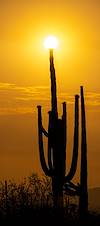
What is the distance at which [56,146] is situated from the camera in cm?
1741

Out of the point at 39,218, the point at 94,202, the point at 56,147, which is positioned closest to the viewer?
the point at 39,218

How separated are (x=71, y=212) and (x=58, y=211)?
0.74 metres

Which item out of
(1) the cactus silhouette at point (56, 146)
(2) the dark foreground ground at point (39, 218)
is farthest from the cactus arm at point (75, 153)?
(2) the dark foreground ground at point (39, 218)

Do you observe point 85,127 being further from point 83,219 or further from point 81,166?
point 83,219

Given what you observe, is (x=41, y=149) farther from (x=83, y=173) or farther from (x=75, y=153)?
(x=83, y=173)

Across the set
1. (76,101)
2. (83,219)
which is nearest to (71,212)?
(83,219)

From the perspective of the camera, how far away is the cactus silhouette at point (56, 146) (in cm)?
1739

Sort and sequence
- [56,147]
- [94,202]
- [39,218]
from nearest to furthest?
[39,218] → [56,147] → [94,202]

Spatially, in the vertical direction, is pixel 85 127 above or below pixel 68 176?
above

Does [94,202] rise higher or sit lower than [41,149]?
lower

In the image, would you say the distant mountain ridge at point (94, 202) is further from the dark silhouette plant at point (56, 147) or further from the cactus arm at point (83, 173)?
the dark silhouette plant at point (56, 147)

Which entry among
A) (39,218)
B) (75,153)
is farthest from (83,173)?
(39,218)

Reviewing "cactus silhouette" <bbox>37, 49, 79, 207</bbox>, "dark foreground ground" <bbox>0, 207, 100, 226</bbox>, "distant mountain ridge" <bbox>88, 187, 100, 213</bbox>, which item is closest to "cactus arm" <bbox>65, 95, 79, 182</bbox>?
"cactus silhouette" <bbox>37, 49, 79, 207</bbox>

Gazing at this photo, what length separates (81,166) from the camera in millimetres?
18281
